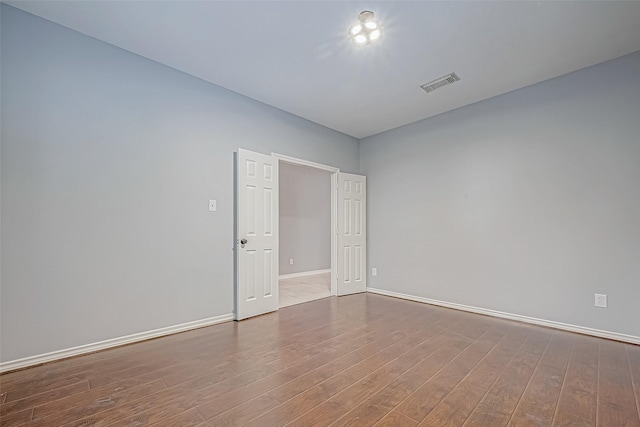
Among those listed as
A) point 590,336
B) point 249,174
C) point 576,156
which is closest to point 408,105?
point 576,156

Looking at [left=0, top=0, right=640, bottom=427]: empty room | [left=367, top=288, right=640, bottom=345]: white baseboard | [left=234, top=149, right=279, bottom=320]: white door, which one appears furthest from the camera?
[left=234, top=149, right=279, bottom=320]: white door

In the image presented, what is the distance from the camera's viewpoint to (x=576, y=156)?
117 inches

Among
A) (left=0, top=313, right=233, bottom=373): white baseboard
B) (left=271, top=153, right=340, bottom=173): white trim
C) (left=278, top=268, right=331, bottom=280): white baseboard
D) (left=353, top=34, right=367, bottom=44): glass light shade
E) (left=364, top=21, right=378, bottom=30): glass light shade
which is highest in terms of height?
(left=364, top=21, right=378, bottom=30): glass light shade

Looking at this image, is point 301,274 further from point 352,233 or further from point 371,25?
point 371,25

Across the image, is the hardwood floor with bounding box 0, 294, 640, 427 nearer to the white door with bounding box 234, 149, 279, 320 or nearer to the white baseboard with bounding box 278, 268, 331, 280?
the white door with bounding box 234, 149, 279, 320

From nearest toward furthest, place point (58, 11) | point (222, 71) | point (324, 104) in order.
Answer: point (58, 11) < point (222, 71) < point (324, 104)

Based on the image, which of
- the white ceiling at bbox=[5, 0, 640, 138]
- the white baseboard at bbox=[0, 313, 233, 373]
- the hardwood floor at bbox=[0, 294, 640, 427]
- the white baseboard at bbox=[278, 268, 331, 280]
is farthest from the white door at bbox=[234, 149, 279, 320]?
the white baseboard at bbox=[278, 268, 331, 280]

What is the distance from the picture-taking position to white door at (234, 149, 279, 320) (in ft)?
11.0

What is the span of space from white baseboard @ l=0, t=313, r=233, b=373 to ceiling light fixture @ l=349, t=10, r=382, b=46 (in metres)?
3.20

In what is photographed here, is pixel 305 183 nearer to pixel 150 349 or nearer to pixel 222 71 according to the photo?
pixel 222 71

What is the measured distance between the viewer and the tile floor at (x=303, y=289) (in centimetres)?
434

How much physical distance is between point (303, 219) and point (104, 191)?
4.54 meters

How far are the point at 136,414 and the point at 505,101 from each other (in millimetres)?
4606

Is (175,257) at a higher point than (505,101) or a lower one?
lower
